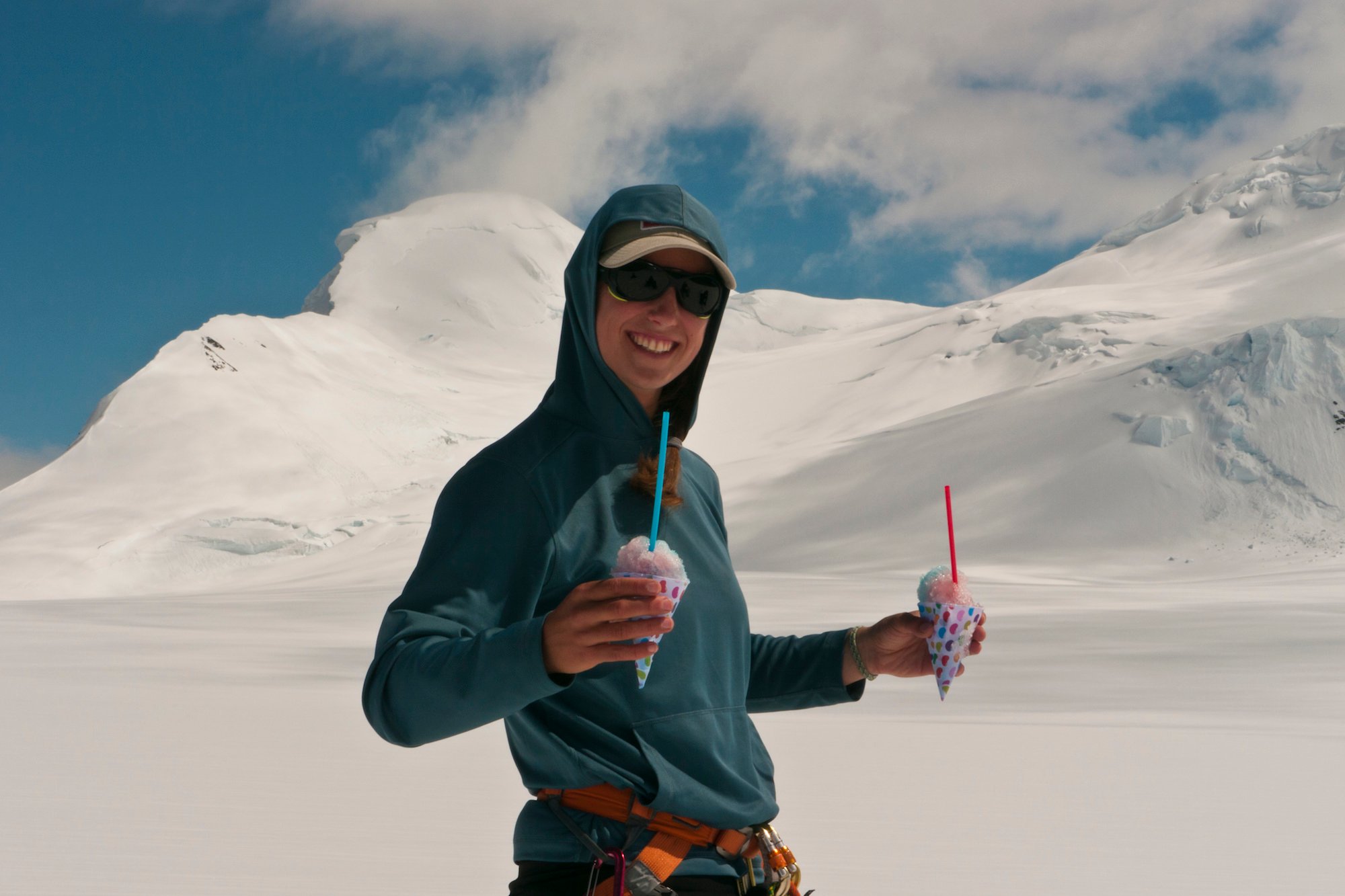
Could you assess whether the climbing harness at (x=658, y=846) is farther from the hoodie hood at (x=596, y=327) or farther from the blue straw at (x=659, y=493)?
the hoodie hood at (x=596, y=327)

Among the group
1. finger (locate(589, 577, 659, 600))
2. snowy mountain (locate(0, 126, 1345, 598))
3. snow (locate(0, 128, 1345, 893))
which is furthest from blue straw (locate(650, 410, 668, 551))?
snowy mountain (locate(0, 126, 1345, 598))

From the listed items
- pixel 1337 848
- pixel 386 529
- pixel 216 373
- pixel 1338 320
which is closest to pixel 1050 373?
pixel 1338 320

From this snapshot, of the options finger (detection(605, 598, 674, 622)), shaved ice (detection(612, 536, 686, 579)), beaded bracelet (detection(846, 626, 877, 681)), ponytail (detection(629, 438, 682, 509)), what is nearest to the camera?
finger (detection(605, 598, 674, 622))

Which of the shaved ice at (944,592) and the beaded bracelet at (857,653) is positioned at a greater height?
the shaved ice at (944,592)

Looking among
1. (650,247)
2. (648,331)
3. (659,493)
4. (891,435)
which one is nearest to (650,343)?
(648,331)

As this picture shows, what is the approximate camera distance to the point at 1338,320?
32938mm

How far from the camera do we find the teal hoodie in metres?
1.56

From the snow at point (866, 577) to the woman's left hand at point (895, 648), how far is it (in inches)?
149

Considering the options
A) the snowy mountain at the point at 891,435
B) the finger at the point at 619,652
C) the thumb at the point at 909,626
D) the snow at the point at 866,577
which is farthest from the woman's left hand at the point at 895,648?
the snowy mountain at the point at 891,435

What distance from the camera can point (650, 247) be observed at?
192 centimetres

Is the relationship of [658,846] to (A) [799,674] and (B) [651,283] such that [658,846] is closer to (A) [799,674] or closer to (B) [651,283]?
(A) [799,674]

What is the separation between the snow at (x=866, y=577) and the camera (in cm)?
649

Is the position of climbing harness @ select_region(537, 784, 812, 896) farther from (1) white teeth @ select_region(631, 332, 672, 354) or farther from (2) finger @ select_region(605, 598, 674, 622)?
(1) white teeth @ select_region(631, 332, 672, 354)

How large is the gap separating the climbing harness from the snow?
4100 millimetres
